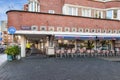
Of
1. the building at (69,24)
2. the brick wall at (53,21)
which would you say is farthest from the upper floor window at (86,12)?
the brick wall at (53,21)

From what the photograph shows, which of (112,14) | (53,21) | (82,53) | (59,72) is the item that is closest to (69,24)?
(53,21)

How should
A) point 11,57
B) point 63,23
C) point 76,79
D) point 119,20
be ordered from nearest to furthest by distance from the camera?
1. point 76,79
2. point 11,57
3. point 63,23
4. point 119,20

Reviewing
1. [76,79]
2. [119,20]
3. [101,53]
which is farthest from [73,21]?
[76,79]

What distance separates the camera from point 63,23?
29.5 m

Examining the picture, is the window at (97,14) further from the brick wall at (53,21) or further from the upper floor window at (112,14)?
the brick wall at (53,21)

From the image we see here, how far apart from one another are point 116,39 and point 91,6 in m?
8.64

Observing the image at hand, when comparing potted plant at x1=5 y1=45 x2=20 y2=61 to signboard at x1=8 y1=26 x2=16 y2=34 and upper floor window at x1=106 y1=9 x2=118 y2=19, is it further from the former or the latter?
upper floor window at x1=106 y1=9 x2=118 y2=19

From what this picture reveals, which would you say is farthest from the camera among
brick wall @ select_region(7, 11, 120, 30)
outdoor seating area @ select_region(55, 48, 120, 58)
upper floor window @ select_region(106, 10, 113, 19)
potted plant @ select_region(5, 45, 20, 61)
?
upper floor window @ select_region(106, 10, 113, 19)

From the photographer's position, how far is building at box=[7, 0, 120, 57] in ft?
88.7

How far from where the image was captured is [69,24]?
29984mm

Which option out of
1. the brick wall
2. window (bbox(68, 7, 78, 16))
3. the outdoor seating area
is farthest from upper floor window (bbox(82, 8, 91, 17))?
the outdoor seating area

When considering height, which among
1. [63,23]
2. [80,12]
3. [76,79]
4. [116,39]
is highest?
[80,12]

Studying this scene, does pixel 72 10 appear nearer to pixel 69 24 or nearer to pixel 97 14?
pixel 97 14

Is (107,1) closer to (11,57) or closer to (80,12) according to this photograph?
(80,12)
